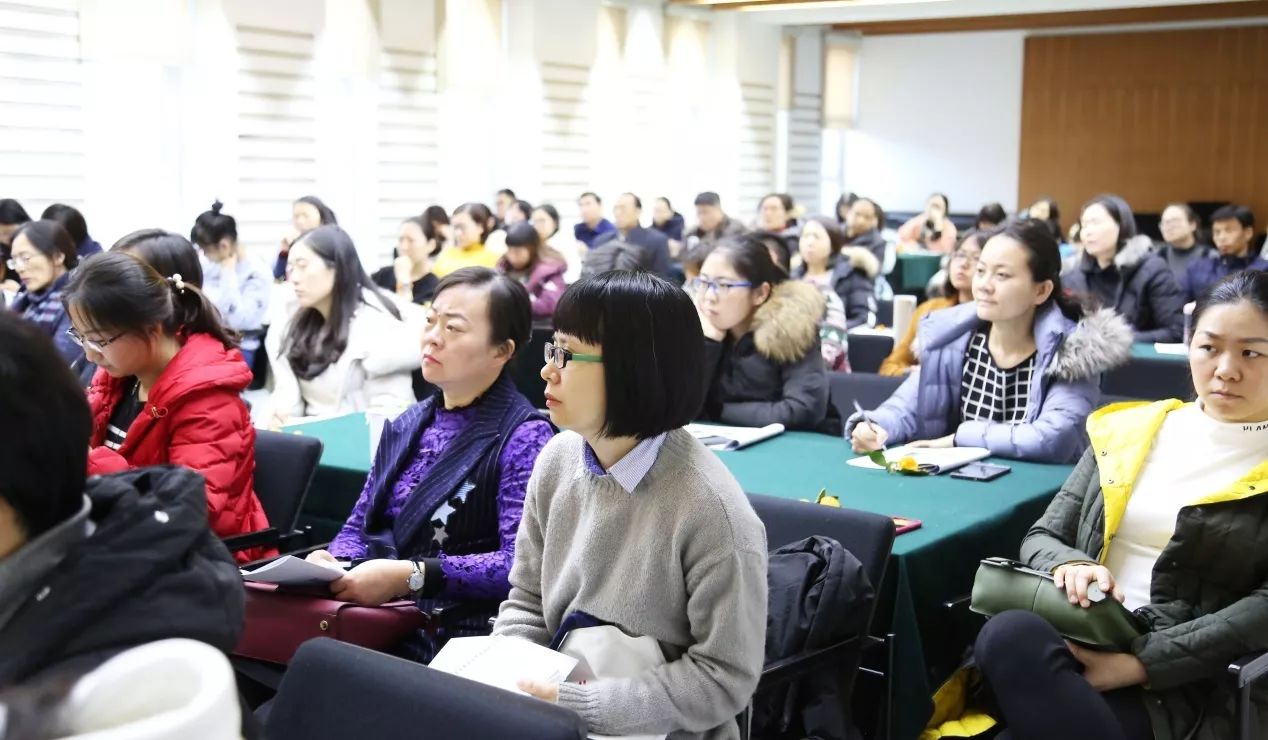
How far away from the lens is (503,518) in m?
2.75

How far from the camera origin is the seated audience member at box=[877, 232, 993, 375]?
525 centimetres

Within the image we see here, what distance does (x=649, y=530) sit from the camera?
6.56 ft

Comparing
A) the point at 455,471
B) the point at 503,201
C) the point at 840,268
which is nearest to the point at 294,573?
the point at 455,471

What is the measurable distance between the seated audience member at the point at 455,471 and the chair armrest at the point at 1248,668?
1.38 metres

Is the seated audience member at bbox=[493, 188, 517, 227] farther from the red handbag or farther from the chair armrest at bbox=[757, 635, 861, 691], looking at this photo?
the chair armrest at bbox=[757, 635, 861, 691]

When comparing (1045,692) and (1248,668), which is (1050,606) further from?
(1248,668)

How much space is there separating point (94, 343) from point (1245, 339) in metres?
2.47

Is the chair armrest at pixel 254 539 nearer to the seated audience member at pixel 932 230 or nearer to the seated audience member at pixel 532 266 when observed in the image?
the seated audience member at pixel 532 266

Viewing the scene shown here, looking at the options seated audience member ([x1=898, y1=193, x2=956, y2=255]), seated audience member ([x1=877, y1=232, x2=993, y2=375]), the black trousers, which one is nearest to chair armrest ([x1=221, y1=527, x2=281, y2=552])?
the black trousers

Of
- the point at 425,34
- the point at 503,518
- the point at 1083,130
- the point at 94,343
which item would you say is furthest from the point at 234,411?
the point at 1083,130

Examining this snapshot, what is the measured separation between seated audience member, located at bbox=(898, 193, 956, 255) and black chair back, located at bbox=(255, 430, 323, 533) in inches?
428

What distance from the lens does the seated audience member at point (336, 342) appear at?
4.53 m

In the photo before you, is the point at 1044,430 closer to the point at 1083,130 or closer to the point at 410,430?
the point at 410,430

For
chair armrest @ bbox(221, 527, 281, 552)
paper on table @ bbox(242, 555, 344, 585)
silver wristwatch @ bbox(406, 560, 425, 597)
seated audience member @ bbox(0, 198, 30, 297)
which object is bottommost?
chair armrest @ bbox(221, 527, 281, 552)
